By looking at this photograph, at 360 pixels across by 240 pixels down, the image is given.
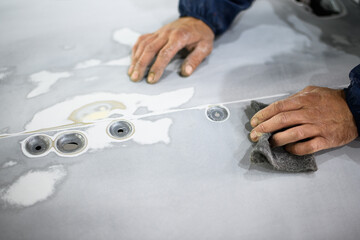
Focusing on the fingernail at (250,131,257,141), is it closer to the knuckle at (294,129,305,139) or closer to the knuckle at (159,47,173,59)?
the knuckle at (294,129,305,139)

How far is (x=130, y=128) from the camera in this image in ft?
2.61

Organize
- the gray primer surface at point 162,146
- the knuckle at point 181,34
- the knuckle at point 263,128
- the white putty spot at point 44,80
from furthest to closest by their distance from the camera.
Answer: the knuckle at point 181,34, the white putty spot at point 44,80, the knuckle at point 263,128, the gray primer surface at point 162,146

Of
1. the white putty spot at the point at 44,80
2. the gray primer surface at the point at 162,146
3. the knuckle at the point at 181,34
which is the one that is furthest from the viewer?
the knuckle at the point at 181,34

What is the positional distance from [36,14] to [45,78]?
16.6 inches

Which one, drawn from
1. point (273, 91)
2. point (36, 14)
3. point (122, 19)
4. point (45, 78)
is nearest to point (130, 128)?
point (45, 78)

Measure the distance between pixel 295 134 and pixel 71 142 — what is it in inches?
24.3

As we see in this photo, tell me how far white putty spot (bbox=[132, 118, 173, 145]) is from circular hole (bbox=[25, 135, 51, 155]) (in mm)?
237

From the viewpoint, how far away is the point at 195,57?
966mm

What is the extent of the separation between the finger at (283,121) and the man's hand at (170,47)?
0.34 meters

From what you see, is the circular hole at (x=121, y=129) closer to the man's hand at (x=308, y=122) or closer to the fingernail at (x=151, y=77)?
the fingernail at (x=151, y=77)

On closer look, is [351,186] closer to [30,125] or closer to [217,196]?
[217,196]

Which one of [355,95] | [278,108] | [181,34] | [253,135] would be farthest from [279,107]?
[181,34]

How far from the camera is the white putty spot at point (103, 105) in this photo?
2.60 ft

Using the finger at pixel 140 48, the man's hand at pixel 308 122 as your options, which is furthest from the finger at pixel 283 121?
the finger at pixel 140 48
